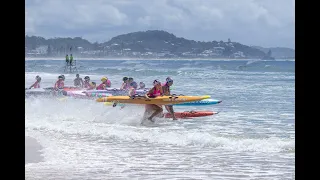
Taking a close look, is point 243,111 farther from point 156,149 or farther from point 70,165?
point 70,165

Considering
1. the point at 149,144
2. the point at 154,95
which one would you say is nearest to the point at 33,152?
the point at 149,144

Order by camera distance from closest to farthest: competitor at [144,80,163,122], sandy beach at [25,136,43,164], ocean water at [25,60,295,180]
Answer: ocean water at [25,60,295,180] < sandy beach at [25,136,43,164] < competitor at [144,80,163,122]

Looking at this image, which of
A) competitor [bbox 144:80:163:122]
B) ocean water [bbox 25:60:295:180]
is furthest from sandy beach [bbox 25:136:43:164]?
competitor [bbox 144:80:163:122]

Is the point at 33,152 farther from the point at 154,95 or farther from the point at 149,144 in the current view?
the point at 154,95

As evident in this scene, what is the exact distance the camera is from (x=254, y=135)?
7203 millimetres

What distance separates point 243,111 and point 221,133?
4.37m

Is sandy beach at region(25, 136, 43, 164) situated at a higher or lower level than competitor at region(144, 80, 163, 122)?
lower

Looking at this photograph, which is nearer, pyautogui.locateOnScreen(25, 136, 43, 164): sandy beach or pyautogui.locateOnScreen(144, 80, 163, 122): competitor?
pyautogui.locateOnScreen(25, 136, 43, 164): sandy beach

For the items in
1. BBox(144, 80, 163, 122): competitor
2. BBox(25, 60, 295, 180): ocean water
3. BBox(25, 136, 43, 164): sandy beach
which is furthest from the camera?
BBox(144, 80, 163, 122): competitor

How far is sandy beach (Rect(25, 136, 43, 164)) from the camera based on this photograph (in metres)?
4.62

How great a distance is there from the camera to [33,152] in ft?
16.6

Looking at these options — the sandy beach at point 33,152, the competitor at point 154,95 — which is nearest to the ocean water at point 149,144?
the sandy beach at point 33,152

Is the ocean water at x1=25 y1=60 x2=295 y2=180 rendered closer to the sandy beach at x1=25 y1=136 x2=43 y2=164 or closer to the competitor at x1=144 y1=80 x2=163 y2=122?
the sandy beach at x1=25 y1=136 x2=43 y2=164
